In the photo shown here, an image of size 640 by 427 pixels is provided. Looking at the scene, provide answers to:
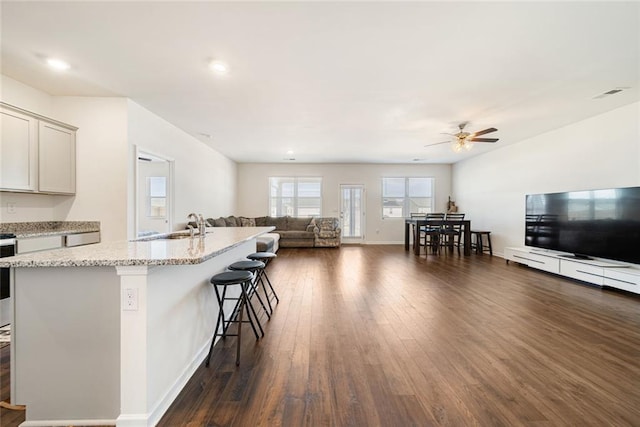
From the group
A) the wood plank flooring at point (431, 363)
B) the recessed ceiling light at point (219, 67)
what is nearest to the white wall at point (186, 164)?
the recessed ceiling light at point (219, 67)

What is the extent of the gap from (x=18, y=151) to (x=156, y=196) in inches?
118

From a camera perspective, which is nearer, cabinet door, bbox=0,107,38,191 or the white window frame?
cabinet door, bbox=0,107,38,191

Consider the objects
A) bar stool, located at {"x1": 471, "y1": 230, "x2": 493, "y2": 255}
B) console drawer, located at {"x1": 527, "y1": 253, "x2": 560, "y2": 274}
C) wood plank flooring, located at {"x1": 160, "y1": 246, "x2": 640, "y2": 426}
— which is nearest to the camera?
wood plank flooring, located at {"x1": 160, "y1": 246, "x2": 640, "y2": 426}

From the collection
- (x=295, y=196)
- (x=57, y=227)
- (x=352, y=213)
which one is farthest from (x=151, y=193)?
(x=352, y=213)

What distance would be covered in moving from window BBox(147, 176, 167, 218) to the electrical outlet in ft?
16.3

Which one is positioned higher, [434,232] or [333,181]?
[333,181]

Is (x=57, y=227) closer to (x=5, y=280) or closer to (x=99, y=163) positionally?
(x=99, y=163)

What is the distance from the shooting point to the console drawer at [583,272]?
3.80 meters

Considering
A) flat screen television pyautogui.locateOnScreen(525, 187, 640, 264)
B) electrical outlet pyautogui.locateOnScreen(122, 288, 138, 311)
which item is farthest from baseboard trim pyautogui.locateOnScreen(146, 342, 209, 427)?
flat screen television pyautogui.locateOnScreen(525, 187, 640, 264)

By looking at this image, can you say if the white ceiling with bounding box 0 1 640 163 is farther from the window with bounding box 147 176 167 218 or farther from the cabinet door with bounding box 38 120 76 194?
the window with bounding box 147 176 167 218

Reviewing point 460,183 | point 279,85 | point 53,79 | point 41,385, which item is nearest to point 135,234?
point 53,79

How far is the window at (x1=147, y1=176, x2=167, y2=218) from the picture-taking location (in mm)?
5844

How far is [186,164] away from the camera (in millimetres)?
5258

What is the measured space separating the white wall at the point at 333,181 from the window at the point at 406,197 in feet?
0.69
